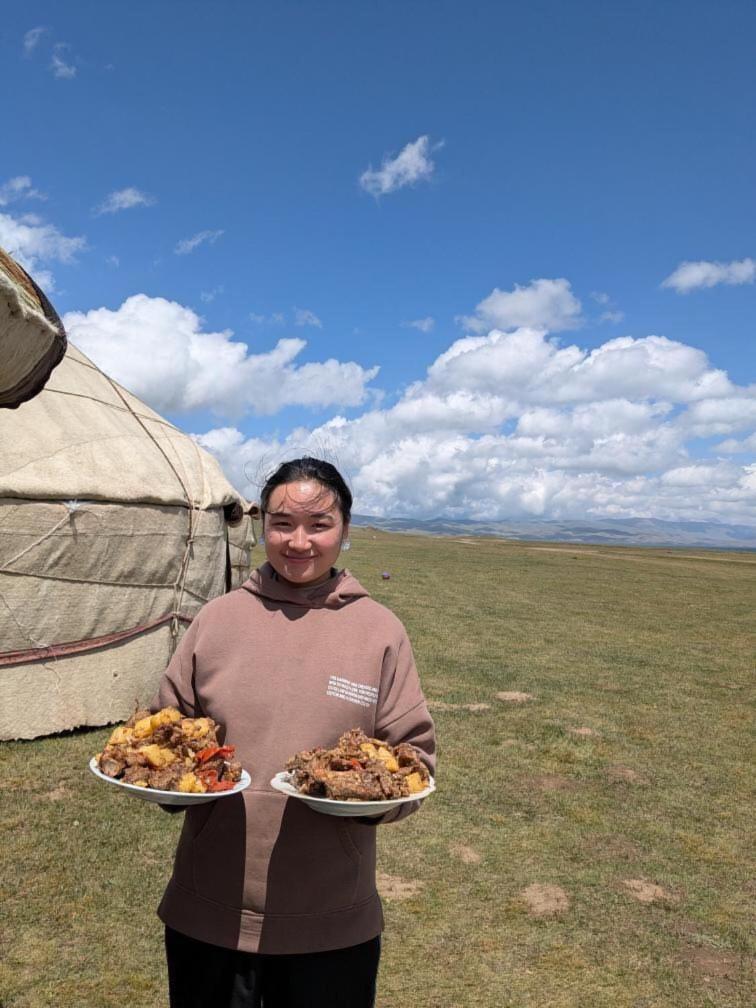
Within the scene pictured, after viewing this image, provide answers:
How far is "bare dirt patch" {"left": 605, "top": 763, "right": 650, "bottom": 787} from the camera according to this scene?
579 cm

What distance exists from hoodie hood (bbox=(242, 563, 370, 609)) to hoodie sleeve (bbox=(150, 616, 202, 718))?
201 millimetres

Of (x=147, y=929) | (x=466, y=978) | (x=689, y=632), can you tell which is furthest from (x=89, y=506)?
(x=689, y=632)

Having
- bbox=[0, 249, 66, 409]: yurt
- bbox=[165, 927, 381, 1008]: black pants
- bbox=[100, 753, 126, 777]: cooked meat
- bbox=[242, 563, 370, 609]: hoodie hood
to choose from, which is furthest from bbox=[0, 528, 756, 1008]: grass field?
bbox=[0, 249, 66, 409]: yurt

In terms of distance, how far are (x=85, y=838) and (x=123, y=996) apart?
4.91ft

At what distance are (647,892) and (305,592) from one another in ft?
11.0

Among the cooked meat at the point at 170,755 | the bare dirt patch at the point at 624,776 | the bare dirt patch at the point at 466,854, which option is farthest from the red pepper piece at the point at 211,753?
the bare dirt patch at the point at 624,776

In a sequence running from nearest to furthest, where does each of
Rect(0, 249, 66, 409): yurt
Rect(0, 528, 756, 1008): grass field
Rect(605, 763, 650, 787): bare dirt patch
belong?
Rect(0, 249, 66, 409): yurt, Rect(0, 528, 756, 1008): grass field, Rect(605, 763, 650, 787): bare dirt patch

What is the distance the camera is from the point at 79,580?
6.23 meters

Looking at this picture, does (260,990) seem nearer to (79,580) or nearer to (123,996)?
(123,996)

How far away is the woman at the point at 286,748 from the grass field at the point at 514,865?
166 centimetres

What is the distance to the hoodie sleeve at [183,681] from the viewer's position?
202 cm

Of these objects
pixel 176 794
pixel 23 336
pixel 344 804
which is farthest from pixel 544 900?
pixel 23 336

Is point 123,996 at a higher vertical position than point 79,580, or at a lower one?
lower

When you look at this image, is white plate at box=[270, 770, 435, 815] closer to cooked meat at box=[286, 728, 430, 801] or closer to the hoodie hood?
cooked meat at box=[286, 728, 430, 801]
